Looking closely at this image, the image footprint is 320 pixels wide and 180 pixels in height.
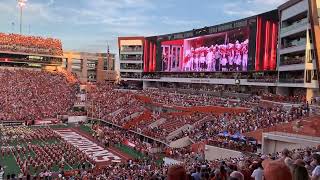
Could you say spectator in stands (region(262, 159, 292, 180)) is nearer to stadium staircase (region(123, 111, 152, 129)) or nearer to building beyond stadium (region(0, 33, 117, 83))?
stadium staircase (region(123, 111, 152, 129))

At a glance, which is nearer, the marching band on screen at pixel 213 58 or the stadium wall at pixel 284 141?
the stadium wall at pixel 284 141

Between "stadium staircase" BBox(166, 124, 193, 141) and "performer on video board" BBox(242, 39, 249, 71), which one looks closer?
"stadium staircase" BBox(166, 124, 193, 141)

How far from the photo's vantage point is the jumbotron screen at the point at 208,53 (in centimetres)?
5269

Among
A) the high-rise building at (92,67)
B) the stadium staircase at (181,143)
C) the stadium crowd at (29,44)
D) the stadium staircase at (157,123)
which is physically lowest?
the stadium staircase at (181,143)

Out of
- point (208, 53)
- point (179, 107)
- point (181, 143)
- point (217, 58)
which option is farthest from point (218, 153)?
point (208, 53)

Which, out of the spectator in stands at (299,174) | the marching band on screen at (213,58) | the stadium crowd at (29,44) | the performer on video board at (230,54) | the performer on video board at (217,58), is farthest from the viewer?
the stadium crowd at (29,44)

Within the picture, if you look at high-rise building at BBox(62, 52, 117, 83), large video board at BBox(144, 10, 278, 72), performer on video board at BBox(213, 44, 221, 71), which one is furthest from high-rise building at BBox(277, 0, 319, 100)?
high-rise building at BBox(62, 52, 117, 83)

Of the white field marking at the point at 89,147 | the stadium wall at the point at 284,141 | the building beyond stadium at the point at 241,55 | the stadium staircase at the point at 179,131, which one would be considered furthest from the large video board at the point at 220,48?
the stadium wall at the point at 284,141

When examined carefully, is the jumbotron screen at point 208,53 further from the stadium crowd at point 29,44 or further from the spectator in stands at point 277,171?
the spectator in stands at point 277,171

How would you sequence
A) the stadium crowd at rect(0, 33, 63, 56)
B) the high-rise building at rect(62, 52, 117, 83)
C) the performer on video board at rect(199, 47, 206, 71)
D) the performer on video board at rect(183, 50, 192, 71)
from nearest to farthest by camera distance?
the performer on video board at rect(199, 47, 206, 71)
the performer on video board at rect(183, 50, 192, 71)
the stadium crowd at rect(0, 33, 63, 56)
the high-rise building at rect(62, 52, 117, 83)

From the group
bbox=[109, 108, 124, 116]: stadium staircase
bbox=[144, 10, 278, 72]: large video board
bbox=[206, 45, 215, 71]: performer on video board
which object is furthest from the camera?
bbox=[206, 45, 215, 71]: performer on video board

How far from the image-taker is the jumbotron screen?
52688 mm

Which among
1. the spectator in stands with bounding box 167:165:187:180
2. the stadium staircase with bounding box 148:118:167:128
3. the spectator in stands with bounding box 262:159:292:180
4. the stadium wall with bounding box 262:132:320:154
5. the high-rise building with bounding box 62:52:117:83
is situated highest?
the high-rise building with bounding box 62:52:117:83

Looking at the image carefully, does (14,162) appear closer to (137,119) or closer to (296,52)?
(137,119)
